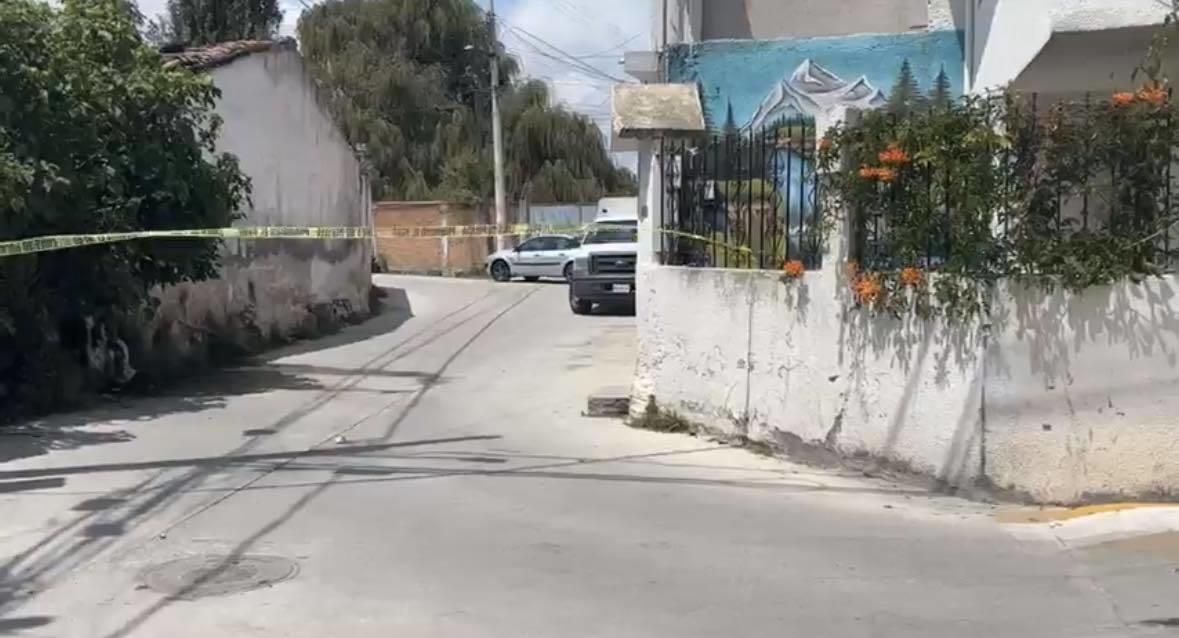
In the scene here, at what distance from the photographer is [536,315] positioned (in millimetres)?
26109

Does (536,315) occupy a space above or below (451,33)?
below

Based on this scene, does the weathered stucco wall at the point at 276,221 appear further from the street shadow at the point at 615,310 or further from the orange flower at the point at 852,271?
the orange flower at the point at 852,271

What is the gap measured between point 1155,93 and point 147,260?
1084 cm

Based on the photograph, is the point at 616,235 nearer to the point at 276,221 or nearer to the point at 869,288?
the point at 276,221

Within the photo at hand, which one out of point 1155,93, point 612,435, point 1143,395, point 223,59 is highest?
point 223,59

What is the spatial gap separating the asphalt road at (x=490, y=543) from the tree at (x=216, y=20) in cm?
3148

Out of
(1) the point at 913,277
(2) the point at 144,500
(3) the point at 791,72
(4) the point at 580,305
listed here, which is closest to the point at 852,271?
(1) the point at 913,277

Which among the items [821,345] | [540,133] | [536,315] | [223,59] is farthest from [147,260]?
[540,133]

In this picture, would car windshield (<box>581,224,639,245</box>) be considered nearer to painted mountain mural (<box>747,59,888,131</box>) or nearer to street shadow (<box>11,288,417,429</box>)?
street shadow (<box>11,288,417,429</box>)

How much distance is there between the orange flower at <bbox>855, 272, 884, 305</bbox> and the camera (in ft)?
31.3

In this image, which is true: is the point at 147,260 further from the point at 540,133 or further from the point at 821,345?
the point at 540,133

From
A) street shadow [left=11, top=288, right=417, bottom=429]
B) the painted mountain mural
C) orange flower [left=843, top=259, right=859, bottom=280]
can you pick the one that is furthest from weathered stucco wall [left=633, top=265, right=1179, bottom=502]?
street shadow [left=11, top=288, right=417, bottom=429]

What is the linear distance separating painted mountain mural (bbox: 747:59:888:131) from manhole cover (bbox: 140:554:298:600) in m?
8.41

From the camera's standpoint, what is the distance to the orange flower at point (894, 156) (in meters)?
9.28
